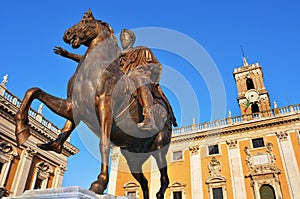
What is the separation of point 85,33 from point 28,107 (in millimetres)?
1211

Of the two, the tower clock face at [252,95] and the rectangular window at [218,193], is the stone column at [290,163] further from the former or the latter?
the tower clock face at [252,95]

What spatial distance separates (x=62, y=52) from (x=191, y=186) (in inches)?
894

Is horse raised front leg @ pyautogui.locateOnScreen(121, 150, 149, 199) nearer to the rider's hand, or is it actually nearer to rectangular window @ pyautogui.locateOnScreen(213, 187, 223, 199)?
the rider's hand

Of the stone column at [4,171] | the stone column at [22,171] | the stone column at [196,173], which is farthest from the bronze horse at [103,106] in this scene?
the stone column at [196,173]

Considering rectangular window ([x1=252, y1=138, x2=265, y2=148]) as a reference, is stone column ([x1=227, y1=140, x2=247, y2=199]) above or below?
below

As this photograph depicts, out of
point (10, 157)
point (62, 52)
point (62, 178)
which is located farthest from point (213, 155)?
point (62, 52)

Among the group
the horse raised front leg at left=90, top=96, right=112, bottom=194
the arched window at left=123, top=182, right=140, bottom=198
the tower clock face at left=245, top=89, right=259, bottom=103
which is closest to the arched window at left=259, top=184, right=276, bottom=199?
the arched window at left=123, top=182, right=140, bottom=198

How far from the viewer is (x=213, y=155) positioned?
24.9 metres

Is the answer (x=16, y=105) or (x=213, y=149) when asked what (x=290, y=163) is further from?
(x=16, y=105)

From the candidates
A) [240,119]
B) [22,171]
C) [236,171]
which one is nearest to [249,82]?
[240,119]

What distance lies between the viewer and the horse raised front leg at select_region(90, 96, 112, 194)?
246 cm

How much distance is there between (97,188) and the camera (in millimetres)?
2404

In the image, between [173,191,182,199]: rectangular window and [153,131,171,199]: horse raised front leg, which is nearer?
[153,131,171,199]: horse raised front leg

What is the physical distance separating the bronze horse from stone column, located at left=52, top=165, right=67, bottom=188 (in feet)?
67.1
